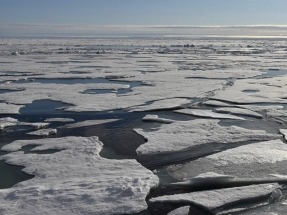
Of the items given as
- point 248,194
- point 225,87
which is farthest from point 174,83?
point 248,194

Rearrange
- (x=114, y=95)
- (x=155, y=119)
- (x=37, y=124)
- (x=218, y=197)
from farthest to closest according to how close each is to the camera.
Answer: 1. (x=114, y=95)
2. (x=155, y=119)
3. (x=37, y=124)
4. (x=218, y=197)

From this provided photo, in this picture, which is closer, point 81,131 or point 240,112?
point 81,131

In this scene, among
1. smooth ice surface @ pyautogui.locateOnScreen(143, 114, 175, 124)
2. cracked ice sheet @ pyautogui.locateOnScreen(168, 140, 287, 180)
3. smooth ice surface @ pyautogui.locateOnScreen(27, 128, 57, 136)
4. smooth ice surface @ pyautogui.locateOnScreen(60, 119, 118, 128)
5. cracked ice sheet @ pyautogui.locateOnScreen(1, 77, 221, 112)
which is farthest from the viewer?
cracked ice sheet @ pyautogui.locateOnScreen(1, 77, 221, 112)

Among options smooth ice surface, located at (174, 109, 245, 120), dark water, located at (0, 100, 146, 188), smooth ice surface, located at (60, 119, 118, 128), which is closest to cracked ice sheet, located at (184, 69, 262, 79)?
smooth ice surface, located at (174, 109, 245, 120)

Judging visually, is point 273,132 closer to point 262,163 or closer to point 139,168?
point 262,163

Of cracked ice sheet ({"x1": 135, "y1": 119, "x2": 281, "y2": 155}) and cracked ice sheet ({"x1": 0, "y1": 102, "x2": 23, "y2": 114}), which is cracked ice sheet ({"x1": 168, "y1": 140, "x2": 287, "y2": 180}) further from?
cracked ice sheet ({"x1": 0, "y1": 102, "x2": 23, "y2": 114})

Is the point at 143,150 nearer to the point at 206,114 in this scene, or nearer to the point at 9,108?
the point at 206,114

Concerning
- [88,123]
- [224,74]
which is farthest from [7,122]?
[224,74]
